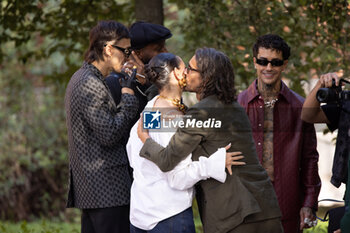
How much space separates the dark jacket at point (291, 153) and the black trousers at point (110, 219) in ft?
3.41

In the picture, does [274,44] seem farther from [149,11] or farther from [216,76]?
[149,11]

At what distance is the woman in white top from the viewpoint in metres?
3.30

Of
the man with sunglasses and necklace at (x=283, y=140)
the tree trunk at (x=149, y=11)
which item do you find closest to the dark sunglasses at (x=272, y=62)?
the man with sunglasses and necklace at (x=283, y=140)

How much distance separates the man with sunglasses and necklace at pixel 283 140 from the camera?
161 inches

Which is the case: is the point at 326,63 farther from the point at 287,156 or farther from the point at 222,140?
the point at 222,140

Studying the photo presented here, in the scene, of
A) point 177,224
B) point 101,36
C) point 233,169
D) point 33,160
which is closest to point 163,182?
point 177,224

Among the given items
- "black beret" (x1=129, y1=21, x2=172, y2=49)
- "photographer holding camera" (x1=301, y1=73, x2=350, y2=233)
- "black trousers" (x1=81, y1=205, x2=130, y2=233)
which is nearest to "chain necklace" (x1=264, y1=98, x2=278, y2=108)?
"photographer holding camera" (x1=301, y1=73, x2=350, y2=233)

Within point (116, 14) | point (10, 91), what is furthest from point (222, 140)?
point (10, 91)

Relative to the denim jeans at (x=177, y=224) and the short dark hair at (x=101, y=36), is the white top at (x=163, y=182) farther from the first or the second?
the short dark hair at (x=101, y=36)

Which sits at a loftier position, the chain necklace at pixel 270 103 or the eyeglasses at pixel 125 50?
the eyeglasses at pixel 125 50

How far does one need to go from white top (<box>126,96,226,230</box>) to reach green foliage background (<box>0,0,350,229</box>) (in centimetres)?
302

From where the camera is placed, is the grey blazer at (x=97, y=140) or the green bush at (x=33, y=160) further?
the green bush at (x=33, y=160)

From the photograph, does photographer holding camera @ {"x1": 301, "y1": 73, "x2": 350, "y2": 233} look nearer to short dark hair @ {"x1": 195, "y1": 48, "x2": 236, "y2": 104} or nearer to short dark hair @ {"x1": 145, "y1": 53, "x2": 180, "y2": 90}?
short dark hair @ {"x1": 195, "y1": 48, "x2": 236, "y2": 104}

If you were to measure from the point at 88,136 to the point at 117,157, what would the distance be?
0.24 meters
